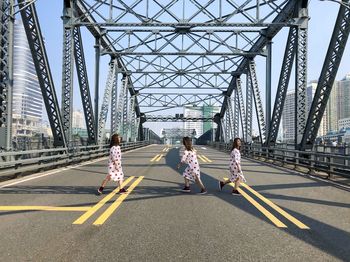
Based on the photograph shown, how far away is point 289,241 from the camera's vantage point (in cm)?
539

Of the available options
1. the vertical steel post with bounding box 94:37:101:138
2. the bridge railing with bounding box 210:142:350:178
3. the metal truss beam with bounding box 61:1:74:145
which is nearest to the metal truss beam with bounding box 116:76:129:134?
the vertical steel post with bounding box 94:37:101:138

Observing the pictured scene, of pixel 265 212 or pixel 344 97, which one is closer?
pixel 265 212

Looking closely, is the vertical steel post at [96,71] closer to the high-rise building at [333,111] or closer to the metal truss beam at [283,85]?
the metal truss beam at [283,85]

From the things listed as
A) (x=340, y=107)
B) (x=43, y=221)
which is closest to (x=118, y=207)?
(x=43, y=221)

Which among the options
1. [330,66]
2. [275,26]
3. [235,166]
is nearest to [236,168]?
[235,166]

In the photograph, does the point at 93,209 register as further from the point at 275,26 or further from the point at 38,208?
the point at 275,26

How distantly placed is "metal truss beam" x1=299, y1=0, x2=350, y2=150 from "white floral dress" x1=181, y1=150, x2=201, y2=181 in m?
8.19

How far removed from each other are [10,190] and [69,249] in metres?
5.87

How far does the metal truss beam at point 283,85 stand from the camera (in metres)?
21.9

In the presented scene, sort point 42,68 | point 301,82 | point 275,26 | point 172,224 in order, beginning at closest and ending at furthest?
point 172,224 < point 42,68 < point 301,82 < point 275,26

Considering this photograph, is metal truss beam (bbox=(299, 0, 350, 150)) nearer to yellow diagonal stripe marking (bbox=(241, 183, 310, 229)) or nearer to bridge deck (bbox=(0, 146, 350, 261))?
bridge deck (bbox=(0, 146, 350, 261))

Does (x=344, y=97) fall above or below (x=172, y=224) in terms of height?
above

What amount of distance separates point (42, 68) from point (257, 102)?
16.6 m

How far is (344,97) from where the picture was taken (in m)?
37.2
